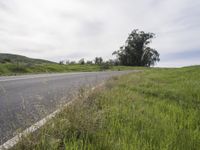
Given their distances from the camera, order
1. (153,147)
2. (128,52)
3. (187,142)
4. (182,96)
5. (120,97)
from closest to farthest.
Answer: (153,147) < (187,142) < (120,97) < (182,96) < (128,52)

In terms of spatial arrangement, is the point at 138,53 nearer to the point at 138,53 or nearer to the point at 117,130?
the point at 138,53

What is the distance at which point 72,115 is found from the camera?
176 inches

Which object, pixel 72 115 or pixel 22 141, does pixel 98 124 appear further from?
pixel 22 141

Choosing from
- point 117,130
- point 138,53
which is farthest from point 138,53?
point 117,130

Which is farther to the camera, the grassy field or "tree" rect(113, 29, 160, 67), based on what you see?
"tree" rect(113, 29, 160, 67)

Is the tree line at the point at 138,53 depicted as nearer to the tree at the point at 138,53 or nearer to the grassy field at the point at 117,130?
the tree at the point at 138,53

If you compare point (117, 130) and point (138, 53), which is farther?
point (138, 53)

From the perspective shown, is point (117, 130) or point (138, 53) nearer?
point (117, 130)

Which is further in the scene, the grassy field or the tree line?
the tree line

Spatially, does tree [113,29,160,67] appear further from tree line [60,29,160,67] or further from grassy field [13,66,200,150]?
grassy field [13,66,200,150]

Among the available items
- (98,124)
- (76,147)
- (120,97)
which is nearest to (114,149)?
(76,147)

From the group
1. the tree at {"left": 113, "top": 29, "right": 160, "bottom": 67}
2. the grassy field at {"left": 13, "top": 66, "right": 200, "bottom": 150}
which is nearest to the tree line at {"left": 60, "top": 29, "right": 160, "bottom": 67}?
the tree at {"left": 113, "top": 29, "right": 160, "bottom": 67}

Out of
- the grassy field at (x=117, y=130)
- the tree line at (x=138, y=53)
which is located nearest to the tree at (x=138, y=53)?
the tree line at (x=138, y=53)

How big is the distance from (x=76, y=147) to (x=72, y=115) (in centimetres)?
105
